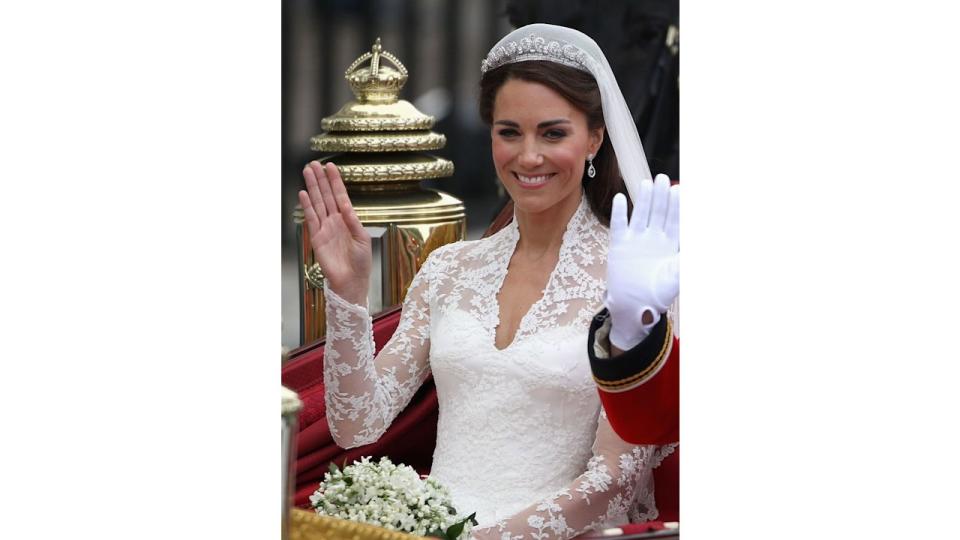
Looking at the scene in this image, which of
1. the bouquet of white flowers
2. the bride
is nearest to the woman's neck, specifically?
the bride

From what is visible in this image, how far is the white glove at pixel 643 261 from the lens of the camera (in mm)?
2150

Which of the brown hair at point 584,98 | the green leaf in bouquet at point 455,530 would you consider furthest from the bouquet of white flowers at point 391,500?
the brown hair at point 584,98

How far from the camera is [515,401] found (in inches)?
92.2

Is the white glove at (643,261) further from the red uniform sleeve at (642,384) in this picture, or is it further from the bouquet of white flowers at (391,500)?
the bouquet of white flowers at (391,500)

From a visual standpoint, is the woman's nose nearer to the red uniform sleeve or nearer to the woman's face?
the woman's face

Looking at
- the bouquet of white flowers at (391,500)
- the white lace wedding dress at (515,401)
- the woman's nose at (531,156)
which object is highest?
the woman's nose at (531,156)

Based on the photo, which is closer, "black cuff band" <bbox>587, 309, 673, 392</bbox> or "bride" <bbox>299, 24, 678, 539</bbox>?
"black cuff band" <bbox>587, 309, 673, 392</bbox>

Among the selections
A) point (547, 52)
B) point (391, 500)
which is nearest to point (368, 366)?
point (391, 500)

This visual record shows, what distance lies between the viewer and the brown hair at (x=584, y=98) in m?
2.27

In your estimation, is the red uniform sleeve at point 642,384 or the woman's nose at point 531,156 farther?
the woman's nose at point 531,156

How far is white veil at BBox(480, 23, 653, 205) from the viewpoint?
7.47ft

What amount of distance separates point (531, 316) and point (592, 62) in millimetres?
406

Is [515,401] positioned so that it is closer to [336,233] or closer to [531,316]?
[531,316]

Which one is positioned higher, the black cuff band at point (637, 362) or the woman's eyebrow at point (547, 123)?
the woman's eyebrow at point (547, 123)
